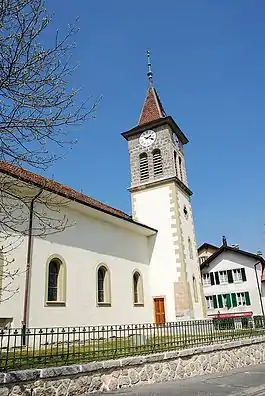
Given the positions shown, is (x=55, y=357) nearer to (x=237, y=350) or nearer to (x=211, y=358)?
(x=211, y=358)

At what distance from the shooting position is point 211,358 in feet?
38.1

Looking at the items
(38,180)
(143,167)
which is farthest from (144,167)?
(38,180)

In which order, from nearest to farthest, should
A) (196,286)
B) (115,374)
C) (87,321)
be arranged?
(115,374)
(87,321)
(196,286)

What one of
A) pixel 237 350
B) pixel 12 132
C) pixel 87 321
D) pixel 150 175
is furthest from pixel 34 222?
pixel 150 175

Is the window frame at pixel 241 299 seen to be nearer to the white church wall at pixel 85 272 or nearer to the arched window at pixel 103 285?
the white church wall at pixel 85 272

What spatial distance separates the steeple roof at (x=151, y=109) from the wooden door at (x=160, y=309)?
13.4m

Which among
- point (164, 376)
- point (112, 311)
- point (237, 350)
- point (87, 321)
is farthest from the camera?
point (112, 311)

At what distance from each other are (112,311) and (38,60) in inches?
548

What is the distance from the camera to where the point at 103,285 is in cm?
1823

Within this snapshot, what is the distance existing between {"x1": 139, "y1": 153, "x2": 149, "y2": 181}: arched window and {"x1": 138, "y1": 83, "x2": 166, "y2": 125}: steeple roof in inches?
114

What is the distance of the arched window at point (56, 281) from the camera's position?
48.7 feet

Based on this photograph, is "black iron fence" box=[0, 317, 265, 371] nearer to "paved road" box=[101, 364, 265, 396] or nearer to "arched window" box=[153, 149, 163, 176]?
"paved road" box=[101, 364, 265, 396]

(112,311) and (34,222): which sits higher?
(34,222)

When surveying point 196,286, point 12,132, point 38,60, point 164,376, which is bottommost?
point 164,376
